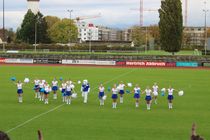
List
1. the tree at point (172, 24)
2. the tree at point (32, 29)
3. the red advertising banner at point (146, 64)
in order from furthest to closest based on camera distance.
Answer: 1. the tree at point (32, 29)
2. the tree at point (172, 24)
3. the red advertising banner at point (146, 64)

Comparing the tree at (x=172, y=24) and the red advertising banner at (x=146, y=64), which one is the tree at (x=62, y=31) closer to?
the tree at (x=172, y=24)

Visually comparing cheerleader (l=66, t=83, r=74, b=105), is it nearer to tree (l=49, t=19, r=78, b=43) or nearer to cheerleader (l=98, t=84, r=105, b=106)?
cheerleader (l=98, t=84, r=105, b=106)

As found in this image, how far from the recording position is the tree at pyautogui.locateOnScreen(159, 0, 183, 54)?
7819 centimetres

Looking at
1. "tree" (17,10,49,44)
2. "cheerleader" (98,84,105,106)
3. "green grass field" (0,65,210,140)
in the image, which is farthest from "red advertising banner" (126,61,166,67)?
"tree" (17,10,49,44)

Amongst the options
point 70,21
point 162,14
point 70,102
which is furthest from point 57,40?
point 70,102

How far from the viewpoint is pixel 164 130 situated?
1844 centimetres

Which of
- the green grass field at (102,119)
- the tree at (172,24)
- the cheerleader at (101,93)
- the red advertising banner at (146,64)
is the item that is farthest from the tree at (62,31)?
the cheerleader at (101,93)

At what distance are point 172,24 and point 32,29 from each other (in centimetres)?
6231

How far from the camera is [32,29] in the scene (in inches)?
5084

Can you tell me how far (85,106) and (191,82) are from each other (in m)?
18.9

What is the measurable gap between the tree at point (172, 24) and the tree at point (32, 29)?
60.1 meters

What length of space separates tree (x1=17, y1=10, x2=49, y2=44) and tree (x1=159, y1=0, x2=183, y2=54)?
2365 inches

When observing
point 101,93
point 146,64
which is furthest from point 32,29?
point 101,93

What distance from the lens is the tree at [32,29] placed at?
423 ft
